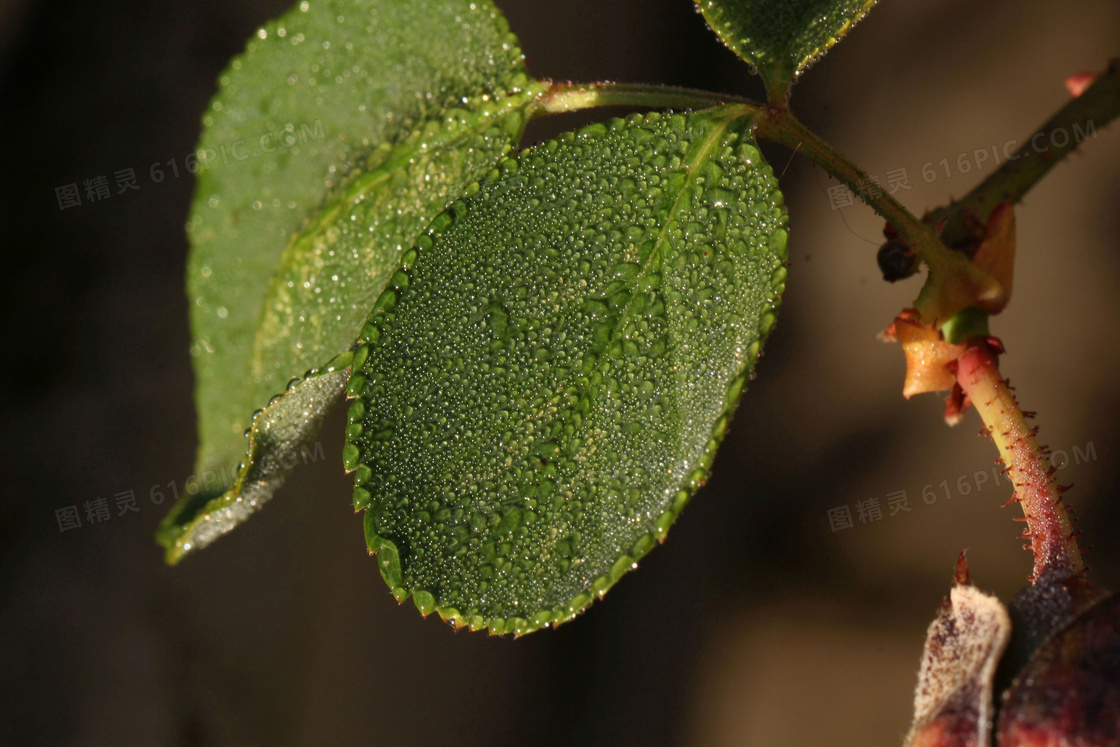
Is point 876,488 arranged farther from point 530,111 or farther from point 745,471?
point 530,111

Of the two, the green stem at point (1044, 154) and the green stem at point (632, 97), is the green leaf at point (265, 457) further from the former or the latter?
the green stem at point (1044, 154)

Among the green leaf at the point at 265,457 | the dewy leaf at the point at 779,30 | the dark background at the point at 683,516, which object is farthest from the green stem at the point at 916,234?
the dark background at the point at 683,516

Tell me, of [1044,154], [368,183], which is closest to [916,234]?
[1044,154]

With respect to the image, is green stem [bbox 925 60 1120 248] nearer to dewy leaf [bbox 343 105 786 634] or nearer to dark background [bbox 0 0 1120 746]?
dewy leaf [bbox 343 105 786 634]

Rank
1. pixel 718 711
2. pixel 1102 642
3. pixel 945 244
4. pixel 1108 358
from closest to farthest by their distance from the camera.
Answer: pixel 1102 642
pixel 945 244
pixel 1108 358
pixel 718 711

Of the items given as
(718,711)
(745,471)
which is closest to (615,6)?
(745,471)

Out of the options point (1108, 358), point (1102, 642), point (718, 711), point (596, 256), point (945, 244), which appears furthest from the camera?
point (718, 711)

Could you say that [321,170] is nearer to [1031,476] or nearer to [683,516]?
[1031,476]
